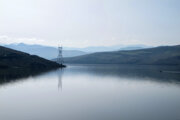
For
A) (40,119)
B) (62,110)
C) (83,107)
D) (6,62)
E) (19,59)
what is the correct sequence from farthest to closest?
(19,59) < (6,62) < (83,107) < (62,110) < (40,119)

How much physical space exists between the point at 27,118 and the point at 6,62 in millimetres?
136045

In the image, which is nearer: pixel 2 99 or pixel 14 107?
pixel 14 107

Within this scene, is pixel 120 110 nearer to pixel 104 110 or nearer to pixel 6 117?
pixel 104 110

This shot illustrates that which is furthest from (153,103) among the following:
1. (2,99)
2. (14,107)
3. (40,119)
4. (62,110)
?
(2,99)

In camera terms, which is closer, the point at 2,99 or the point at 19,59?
the point at 2,99

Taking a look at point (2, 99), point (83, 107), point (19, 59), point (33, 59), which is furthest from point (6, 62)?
point (83, 107)

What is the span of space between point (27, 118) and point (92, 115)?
950 centimetres

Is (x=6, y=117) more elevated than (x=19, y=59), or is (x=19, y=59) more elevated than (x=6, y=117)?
(x=19, y=59)

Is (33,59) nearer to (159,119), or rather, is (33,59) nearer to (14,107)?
(14,107)

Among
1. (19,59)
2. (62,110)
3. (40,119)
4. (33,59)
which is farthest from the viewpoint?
(33,59)

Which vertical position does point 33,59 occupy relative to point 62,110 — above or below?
above

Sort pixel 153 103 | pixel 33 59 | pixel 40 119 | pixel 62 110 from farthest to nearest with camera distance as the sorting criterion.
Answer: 1. pixel 33 59
2. pixel 153 103
3. pixel 62 110
4. pixel 40 119

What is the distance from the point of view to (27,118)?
31156 mm

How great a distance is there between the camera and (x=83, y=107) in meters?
39.2
